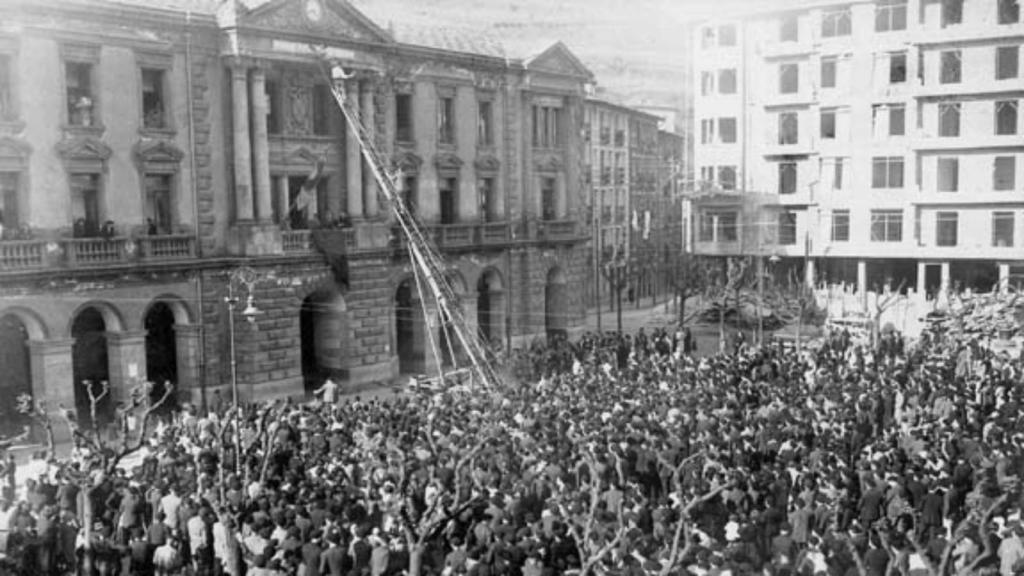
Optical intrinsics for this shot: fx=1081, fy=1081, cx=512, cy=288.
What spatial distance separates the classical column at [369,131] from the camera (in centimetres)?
4162

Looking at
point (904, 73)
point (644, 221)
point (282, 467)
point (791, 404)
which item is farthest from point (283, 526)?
point (644, 221)

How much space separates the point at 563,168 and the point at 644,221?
26867 millimetres

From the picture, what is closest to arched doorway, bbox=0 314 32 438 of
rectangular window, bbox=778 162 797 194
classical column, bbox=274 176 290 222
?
classical column, bbox=274 176 290 222

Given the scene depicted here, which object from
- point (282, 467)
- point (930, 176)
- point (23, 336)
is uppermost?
point (930, 176)

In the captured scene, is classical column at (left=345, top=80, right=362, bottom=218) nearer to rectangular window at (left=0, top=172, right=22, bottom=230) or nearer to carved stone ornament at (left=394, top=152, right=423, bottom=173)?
carved stone ornament at (left=394, top=152, right=423, bottom=173)

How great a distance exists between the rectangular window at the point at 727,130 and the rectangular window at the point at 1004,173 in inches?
630

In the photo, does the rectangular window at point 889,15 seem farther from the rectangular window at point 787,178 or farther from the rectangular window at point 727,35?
the rectangular window at point 727,35

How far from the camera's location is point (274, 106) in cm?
3962

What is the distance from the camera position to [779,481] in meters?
19.4

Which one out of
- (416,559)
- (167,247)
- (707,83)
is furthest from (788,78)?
(416,559)

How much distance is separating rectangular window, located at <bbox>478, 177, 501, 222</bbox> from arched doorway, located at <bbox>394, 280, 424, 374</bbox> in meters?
5.62

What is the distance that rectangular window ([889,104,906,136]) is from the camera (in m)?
48.8

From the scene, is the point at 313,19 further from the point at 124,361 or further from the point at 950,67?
the point at 950,67

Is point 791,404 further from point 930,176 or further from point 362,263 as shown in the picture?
point 930,176
